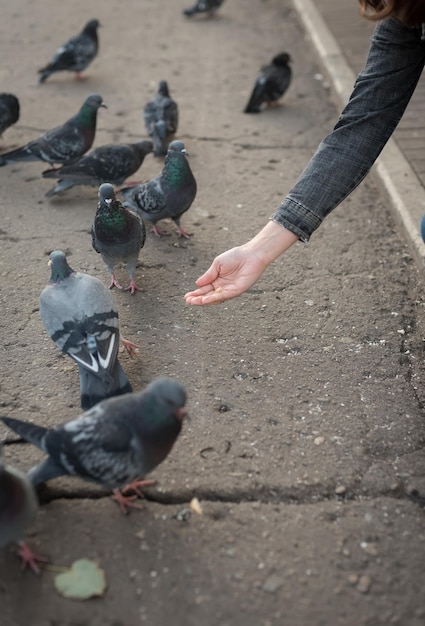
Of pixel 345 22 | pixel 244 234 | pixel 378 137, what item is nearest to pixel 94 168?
pixel 244 234

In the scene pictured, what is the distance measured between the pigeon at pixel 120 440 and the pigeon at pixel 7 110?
3.60 metres

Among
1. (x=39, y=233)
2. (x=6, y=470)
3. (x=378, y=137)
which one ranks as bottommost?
(x=39, y=233)

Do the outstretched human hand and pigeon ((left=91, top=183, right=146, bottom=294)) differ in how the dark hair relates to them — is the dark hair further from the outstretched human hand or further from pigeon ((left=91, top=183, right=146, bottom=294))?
pigeon ((left=91, top=183, right=146, bottom=294))

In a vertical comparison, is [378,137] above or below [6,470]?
above

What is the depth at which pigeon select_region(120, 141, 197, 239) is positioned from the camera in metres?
3.88

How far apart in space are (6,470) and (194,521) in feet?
2.23

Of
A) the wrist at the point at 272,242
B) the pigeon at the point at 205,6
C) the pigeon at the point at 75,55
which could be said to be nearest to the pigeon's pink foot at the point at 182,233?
the wrist at the point at 272,242

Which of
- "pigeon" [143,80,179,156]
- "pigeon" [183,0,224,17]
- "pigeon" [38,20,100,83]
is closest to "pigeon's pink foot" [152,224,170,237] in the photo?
"pigeon" [143,80,179,156]

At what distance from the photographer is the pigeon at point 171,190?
3881mm

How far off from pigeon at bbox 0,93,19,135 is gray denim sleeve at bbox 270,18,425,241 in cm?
333

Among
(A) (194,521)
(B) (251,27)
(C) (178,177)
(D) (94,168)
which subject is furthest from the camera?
(B) (251,27)

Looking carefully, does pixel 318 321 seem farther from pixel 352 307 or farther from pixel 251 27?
pixel 251 27

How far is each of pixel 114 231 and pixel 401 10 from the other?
73.2 inches

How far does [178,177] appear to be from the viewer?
3.88 m
